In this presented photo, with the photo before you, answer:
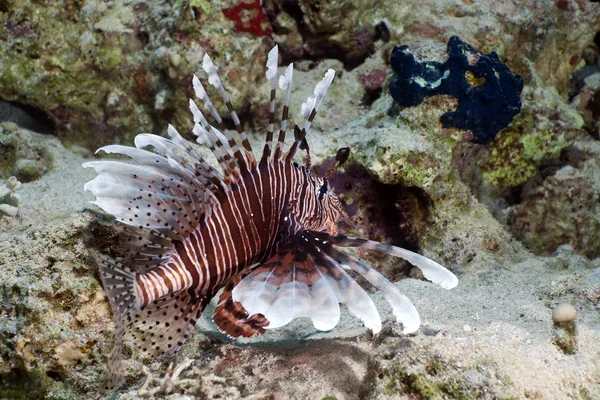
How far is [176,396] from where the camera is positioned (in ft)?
7.02

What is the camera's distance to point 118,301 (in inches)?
86.2

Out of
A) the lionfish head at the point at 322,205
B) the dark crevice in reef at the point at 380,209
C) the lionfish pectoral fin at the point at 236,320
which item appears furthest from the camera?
the dark crevice in reef at the point at 380,209

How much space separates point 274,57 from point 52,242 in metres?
1.68

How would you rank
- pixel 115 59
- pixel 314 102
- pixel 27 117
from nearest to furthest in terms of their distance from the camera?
1. pixel 314 102
2. pixel 115 59
3. pixel 27 117

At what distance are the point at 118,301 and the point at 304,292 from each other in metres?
0.94

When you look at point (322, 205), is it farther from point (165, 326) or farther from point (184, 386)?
point (184, 386)

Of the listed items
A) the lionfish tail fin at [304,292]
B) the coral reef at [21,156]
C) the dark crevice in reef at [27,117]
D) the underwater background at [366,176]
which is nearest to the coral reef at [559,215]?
the underwater background at [366,176]

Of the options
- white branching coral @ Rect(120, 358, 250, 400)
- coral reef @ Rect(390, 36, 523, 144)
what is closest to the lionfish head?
white branching coral @ Rect(120, 358, 250, 400)

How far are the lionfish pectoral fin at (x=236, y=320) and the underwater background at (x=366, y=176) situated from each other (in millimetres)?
205

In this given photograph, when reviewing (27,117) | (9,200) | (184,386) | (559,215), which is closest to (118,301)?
(184,386)

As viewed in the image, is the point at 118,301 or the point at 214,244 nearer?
the point at 118,301

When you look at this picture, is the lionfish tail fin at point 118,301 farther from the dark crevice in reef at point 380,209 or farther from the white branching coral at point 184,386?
the dark crevice in reef at point 380,209

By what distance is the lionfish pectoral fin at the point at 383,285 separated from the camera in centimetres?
197

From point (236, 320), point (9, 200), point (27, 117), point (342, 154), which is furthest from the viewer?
point (27, 117)
